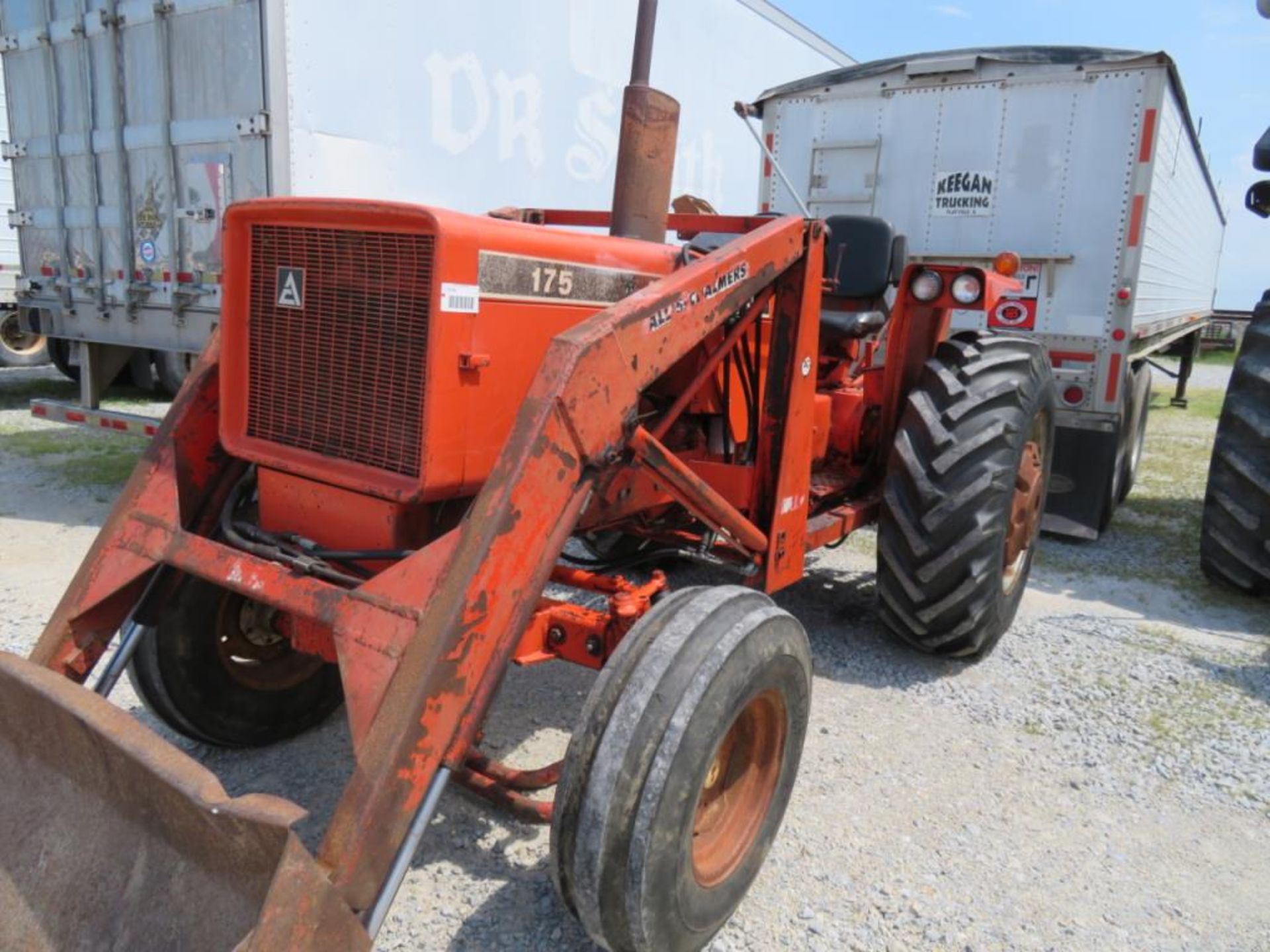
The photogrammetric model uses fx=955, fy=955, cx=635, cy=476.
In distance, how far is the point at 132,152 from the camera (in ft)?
20.0

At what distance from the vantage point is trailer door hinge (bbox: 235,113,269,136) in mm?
5293

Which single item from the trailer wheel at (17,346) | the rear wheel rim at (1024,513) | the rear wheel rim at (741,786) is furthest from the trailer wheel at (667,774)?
the trailer wheel at (17,346)

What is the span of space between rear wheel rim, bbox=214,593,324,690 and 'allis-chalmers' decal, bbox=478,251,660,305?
1.32 meters

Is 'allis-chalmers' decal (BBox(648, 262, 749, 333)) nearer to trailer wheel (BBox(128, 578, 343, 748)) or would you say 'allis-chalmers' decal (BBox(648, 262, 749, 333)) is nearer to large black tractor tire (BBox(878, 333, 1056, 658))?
large black tractor tire (BBox(878, 333, 1056, 658))

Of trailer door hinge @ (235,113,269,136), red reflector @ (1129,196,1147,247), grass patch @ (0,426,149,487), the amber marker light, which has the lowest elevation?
grass patch @ (0,426,149,487)

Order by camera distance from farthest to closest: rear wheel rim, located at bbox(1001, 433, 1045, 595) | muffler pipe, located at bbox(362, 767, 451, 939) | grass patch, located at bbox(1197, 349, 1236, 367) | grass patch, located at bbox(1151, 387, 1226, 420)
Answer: grass patch, located at bbox(1197, 349, 1236, 367) → grass patch, located at bbox(1151, 387, 1226, 420) → rear wheel rim, located at bbox(1001, 433, 1045, 595) → muffler pipe, located at bbox(362, 767, 451, 939)

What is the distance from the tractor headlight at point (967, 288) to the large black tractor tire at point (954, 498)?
223 millimetres

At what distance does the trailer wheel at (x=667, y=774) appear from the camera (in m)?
2.00

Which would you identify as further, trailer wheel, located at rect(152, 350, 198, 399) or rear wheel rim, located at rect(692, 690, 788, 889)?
trailer wheel, located at rect(152, 350, 198, 399)

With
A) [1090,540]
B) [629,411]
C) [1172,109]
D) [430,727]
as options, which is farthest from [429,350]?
[1172,109]

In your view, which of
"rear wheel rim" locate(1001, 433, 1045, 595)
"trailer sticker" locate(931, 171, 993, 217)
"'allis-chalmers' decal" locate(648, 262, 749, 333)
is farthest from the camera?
"trailer sticker" locate(931, 171, 993, 217)

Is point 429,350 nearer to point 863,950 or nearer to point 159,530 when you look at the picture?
point 159,530

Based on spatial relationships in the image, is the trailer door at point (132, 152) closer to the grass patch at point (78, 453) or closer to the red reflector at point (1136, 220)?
the grass patch at point (78, 453)

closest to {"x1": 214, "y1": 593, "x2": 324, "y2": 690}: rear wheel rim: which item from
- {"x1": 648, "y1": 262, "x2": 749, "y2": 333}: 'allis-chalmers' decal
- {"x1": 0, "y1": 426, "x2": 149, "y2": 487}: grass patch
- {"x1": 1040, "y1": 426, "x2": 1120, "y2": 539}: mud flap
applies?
{"x1": 648, "y1": 262, "x2": 749, "y2": 333}: 'allis-chalmers' decal
